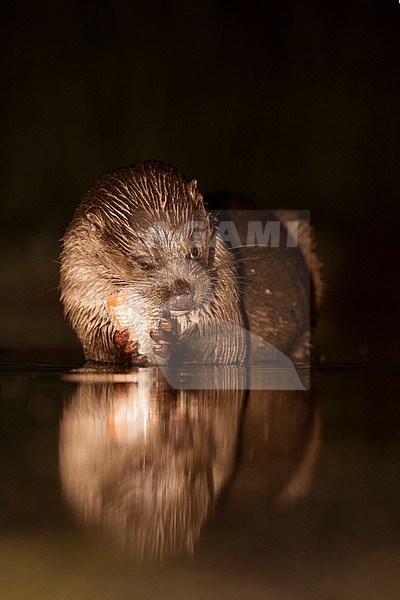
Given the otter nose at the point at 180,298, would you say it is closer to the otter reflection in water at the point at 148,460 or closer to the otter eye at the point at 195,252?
the otter eye at the point at 195,252

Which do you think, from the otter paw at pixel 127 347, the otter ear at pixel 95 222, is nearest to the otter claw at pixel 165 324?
the otter paw at pixel 127 347

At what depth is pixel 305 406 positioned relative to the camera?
177 centimetres

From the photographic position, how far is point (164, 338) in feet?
8.05

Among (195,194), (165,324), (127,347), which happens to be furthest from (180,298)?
(195,194)

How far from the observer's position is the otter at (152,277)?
2422mm

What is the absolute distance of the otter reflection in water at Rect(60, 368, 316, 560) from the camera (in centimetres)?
87

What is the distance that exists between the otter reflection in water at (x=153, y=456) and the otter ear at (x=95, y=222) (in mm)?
630

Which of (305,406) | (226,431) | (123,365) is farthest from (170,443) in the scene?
(123,365)

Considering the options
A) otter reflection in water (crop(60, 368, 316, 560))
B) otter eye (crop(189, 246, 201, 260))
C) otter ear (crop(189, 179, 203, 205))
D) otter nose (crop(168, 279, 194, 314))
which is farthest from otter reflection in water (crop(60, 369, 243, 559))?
otter ear (crop(189, 179, 203, 205))

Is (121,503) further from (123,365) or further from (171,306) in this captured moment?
(123,365)

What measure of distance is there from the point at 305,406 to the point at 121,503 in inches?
34.5

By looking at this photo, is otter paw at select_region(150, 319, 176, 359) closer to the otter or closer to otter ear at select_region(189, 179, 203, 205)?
the otter

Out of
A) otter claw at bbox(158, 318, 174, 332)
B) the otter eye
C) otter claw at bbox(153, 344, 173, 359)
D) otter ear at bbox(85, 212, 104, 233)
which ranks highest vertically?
otter ear at bbox(85, 212, 104, 233)

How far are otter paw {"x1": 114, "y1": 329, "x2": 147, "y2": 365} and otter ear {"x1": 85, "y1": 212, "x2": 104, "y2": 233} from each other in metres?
0.32
